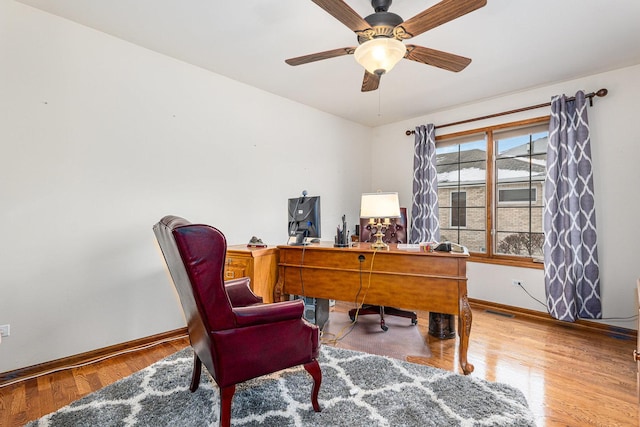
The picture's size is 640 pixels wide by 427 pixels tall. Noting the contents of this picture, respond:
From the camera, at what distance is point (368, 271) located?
2418mm

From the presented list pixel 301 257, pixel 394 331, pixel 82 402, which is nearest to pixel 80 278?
pixel 82 402

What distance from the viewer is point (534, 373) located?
7.23 feet

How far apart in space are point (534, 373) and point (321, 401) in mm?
1601

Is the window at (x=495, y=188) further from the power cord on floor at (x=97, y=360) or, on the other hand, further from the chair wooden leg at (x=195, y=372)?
the power cord on floor at (x=97, y=360)

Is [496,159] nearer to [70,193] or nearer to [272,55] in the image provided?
[272,55]

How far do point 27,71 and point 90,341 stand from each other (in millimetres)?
2059

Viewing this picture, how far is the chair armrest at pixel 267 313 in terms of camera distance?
1.46 metres

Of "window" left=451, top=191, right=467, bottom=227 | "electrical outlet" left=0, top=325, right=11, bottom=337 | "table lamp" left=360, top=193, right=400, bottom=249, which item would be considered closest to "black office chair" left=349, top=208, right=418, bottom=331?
"table lamp" left=360, top=193, right=400, bottom=249

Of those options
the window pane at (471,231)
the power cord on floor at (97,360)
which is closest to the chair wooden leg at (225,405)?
the power cord on floor at (97,360)

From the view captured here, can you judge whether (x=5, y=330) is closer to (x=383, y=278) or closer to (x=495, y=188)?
(x=383, y=278)

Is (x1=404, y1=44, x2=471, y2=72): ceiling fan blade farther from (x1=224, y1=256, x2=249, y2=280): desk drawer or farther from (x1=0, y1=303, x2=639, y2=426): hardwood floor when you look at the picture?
(x1=0, y1=303, x2=639, y2=426): hardwood floor

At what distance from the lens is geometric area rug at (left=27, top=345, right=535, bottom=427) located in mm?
A: 1640

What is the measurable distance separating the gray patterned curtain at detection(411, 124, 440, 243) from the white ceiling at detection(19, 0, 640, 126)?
78 centimetres

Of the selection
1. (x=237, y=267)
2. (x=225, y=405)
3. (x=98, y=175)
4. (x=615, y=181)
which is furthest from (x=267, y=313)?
(x=615, y=181)
